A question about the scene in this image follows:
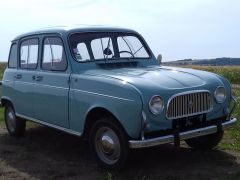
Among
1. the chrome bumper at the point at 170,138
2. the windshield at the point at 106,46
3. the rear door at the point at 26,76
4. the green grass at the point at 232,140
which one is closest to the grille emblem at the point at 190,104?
the chrome bumper at the point at 170,138

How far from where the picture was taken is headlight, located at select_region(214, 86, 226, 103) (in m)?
6.44

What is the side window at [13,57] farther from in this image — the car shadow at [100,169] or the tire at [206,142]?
the tire at [206,142]

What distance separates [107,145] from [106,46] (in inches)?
78.4

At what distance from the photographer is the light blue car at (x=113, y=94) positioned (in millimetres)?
5855

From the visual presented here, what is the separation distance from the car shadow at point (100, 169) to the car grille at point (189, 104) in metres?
0.75

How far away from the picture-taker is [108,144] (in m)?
6.24

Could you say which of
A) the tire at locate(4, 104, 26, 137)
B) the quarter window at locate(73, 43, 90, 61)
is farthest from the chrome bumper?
the tire at locate(4, 104, 26, 137)

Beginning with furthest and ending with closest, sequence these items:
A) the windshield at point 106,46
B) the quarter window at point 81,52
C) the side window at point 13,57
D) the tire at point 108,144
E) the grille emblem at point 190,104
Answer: the side window at point 13,57
the windshield at point 106,46
the quarter window at point 81,52
the grille emblem at point 190,104
the tire at point 108,144

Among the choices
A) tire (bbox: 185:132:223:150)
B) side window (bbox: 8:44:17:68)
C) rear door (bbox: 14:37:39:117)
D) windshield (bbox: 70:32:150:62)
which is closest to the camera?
tire (bbox: 185:132:223:150)

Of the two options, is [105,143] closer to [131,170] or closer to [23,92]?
[131,170]

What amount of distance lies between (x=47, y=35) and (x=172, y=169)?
3.14m

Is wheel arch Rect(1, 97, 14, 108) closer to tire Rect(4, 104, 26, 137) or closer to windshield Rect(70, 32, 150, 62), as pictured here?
tire Rect(4, 104, 26, 137)

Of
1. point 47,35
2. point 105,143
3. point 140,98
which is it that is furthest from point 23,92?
Result: point 140,98

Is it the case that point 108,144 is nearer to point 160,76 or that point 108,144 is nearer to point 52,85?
point 160,76
